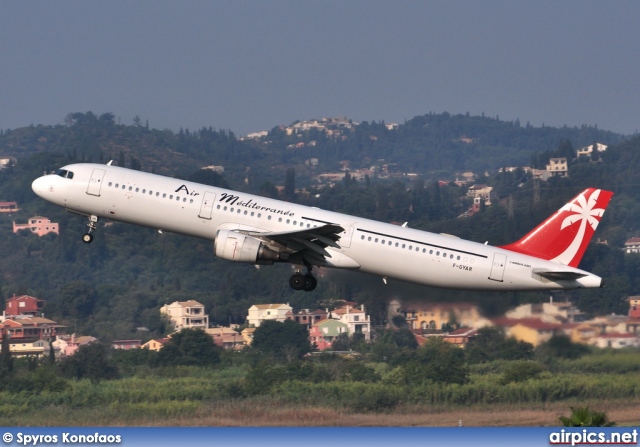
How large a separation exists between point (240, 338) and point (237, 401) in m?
38.5

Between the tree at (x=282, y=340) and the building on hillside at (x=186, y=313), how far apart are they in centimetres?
2817

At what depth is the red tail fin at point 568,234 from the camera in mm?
52750

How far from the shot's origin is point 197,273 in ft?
477

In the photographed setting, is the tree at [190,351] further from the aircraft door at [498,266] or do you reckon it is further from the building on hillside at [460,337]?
the aircraft door at [498,266]

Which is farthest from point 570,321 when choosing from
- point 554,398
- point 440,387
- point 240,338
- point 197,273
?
point 197,273

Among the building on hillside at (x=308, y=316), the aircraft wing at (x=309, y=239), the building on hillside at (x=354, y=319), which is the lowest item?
the building on hillside at (x=354, y=319)

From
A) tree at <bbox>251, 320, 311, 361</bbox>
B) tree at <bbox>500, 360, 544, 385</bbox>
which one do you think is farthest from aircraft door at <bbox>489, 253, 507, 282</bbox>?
tree at <bbox>251, 320, 311, 361</bbox>

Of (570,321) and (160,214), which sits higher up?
(160,214)

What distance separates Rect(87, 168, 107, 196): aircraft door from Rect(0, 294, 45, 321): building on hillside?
79.6 meters

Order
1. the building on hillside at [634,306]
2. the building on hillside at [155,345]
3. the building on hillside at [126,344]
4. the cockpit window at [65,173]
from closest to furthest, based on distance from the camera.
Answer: the cockpit window at [65,173], the building on hillside at [634,306], the building on hillside at [155,345], the building on hillside at [126,344]

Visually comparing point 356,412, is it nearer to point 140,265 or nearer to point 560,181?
point 140,265

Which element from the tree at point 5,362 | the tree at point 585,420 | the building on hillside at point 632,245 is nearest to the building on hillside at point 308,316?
the tree at point 5,362

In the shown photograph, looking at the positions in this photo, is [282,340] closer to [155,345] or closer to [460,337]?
[155,345]

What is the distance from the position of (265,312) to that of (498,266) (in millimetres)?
66575
